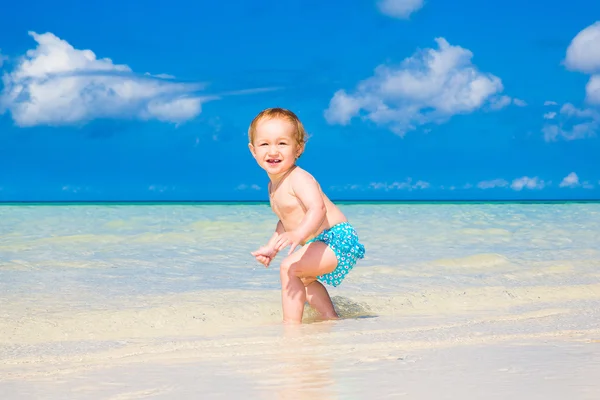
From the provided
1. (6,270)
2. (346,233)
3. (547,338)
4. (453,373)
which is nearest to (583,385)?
(453,373)

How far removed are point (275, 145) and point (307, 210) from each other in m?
0.39

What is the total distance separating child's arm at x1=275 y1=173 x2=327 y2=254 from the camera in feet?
11.9

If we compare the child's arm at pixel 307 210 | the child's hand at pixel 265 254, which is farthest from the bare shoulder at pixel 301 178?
the child's hand at pixel 265 254

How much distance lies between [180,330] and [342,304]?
117 cm

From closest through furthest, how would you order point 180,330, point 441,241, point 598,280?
1. point 180,330
2. point 598,280
3. point 441,241

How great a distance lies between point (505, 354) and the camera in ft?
8.65

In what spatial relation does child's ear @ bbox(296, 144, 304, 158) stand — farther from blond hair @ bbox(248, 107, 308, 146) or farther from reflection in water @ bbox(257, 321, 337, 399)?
reflection in water @ bbox(257, 321, 337, 399)

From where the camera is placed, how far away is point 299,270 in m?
3.96

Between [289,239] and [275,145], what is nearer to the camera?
[289,239]

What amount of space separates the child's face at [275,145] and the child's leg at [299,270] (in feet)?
1.57

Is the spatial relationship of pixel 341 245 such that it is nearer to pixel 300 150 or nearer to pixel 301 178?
pixel 301 178

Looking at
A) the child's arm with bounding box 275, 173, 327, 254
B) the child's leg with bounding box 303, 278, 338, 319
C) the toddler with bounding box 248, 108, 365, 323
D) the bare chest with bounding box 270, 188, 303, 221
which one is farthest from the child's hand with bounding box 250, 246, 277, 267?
the child's leg with bounding box 303, 278, 338, 319

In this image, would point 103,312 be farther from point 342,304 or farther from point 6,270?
point 6,270

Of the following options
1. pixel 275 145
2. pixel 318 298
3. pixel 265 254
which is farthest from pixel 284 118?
pixel 318 298
